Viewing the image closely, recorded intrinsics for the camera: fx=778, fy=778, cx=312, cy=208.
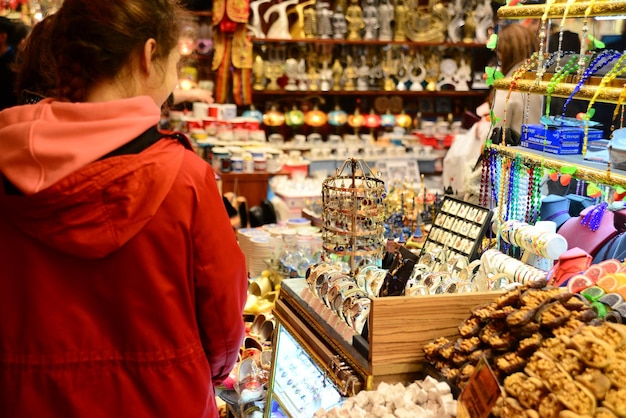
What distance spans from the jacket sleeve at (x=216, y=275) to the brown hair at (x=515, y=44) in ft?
9.38

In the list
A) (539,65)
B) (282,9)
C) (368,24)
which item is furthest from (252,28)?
(539,65)

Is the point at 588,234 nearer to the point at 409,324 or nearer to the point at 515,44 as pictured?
the point at 409,324

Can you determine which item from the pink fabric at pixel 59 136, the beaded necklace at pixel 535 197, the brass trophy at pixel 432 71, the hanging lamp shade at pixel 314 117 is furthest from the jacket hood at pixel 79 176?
the brass trophy at pixel 432 71

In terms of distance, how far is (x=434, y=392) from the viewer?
1531 millimetres

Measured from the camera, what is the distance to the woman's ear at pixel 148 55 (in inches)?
57.4

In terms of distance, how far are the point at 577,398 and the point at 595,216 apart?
0.86 metres

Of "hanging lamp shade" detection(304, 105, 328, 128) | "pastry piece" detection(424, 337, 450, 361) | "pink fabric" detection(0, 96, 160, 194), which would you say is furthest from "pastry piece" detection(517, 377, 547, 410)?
"hanging lamp shade" detection(304, 105, 328, 128)

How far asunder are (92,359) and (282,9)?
18.8ft

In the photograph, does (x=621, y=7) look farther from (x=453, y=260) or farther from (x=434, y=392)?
(x=434, y=392)

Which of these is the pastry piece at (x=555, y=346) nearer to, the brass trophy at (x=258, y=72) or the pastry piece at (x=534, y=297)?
the pastry piece at (x=534, y=297)

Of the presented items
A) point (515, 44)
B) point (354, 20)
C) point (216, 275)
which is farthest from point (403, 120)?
point (216, 275)

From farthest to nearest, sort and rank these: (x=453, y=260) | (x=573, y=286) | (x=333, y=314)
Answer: (x=453, y=260) < (x=333, y=314) < (x=573, y=286)

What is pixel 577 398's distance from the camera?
1.23m

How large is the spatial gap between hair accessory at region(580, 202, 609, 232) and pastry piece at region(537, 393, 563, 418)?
0.84 m
